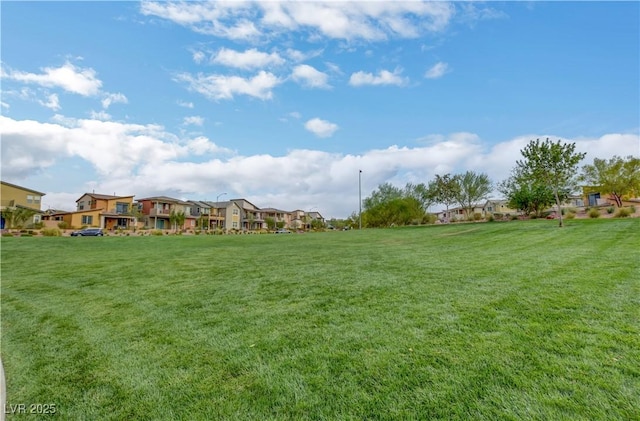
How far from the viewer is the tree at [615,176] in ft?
116

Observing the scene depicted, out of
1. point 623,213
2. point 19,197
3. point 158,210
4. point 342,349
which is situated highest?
point 19,197

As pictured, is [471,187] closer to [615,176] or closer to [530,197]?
[530,197]

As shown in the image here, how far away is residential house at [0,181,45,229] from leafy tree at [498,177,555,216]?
204 feet

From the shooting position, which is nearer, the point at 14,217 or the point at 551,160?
the point at 551,160

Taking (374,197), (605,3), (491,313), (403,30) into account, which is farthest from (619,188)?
(491,313)

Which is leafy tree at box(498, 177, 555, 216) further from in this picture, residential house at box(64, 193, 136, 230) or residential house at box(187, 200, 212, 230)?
residential house at box(64, 193, 136, 230)

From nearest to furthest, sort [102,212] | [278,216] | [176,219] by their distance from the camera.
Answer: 1. [102,212]
2. [176,219]
3. [278,216]

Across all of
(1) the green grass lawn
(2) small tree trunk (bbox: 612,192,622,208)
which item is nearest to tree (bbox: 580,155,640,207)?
(2) small tree trunk (bbox: 612,192,622,208)

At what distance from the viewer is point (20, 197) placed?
43.2m

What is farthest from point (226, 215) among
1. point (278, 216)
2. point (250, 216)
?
point (278, 216)

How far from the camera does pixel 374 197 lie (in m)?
53.9

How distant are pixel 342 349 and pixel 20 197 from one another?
5943 cm

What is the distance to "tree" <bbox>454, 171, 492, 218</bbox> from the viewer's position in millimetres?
41000

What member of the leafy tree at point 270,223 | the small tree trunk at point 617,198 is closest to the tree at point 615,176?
the small tree trunk at point 617,198
